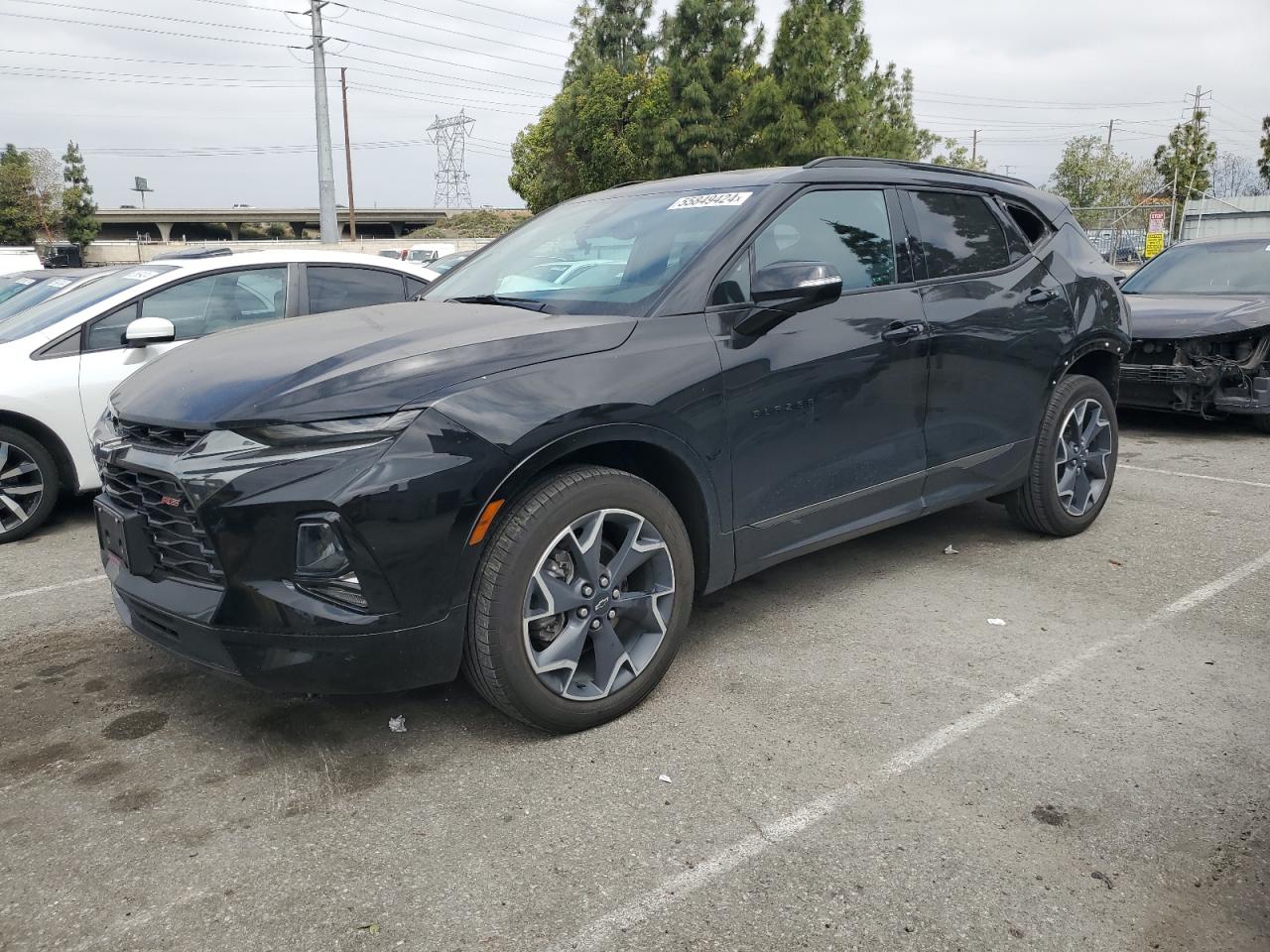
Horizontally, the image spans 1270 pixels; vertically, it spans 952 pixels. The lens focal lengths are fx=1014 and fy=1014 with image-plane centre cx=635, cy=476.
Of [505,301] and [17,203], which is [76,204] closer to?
[17,203]

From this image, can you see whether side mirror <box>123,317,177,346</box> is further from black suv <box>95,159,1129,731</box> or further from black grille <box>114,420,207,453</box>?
black grille <box>114,420,207,453</box>

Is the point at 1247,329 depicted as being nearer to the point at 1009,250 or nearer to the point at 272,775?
the point at 1009,250

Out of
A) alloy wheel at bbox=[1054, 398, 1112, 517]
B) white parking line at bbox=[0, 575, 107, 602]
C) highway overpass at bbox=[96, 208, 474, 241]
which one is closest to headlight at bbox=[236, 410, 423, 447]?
white parking line at bbox=[0, 575, 107, 602]

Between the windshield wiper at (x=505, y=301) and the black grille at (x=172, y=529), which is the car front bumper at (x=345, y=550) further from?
the windshield wiper at (x=505, y=301)

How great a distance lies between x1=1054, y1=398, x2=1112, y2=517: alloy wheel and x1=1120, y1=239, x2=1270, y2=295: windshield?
168 inches

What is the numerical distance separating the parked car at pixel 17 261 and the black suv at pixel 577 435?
13.1m

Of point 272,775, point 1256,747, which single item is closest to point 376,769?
point 272,775

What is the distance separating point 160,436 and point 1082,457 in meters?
4.25

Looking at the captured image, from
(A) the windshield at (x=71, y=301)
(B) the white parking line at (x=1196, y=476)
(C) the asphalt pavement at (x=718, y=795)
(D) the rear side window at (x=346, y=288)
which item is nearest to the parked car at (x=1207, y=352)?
(B) the white parking line at (x=1196, y=476)

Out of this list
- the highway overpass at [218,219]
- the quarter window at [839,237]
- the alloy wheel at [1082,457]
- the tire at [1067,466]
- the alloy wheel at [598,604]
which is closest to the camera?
the alloy wheel at [598,604]

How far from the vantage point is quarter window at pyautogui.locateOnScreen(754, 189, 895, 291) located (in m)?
3.75

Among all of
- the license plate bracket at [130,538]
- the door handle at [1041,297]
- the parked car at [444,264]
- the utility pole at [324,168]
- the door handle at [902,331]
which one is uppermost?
the utility pole at [324,168]

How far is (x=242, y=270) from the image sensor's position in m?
6.32

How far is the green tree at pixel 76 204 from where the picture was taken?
196 ft
